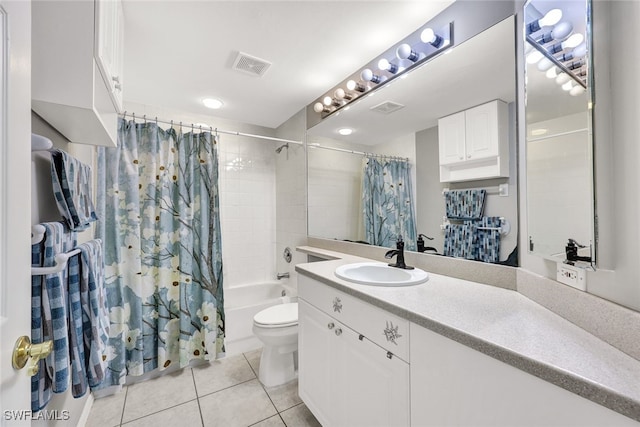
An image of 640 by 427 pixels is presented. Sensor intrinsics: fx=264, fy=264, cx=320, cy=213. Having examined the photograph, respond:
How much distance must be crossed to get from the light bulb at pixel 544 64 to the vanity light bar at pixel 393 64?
513 mm

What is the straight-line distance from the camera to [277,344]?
1.87 meters

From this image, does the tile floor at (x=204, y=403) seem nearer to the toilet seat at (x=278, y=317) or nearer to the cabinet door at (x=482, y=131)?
the toilet seat at (x=278, y=317)

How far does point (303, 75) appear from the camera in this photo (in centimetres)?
197

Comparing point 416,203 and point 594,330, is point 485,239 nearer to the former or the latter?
point 416,203

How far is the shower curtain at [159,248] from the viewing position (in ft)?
6.15

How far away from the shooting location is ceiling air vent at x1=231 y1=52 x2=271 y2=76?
173 centimetres

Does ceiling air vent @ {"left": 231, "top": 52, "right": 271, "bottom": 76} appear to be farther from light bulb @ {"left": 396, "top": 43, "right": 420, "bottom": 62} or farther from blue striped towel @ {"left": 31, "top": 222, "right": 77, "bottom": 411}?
blue striped towel @ {"left": 31, "top": 222, "right": 77, "bottom": 411}

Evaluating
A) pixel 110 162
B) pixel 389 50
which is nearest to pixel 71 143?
pixel 110 162

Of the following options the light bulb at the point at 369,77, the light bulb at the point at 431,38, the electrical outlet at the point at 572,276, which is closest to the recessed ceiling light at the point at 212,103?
the light bulb at the point at 369,77

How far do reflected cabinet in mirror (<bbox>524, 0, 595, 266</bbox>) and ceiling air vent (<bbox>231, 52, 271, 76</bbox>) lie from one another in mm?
Result: 1441

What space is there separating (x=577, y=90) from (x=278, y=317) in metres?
1.94

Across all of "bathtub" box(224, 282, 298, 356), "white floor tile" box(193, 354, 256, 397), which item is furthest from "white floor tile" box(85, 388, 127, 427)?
"bathtub" box(224, 282, 298, 356)

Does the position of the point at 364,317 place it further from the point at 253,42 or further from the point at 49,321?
the point at 253,42

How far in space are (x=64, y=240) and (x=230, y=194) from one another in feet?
6.13
